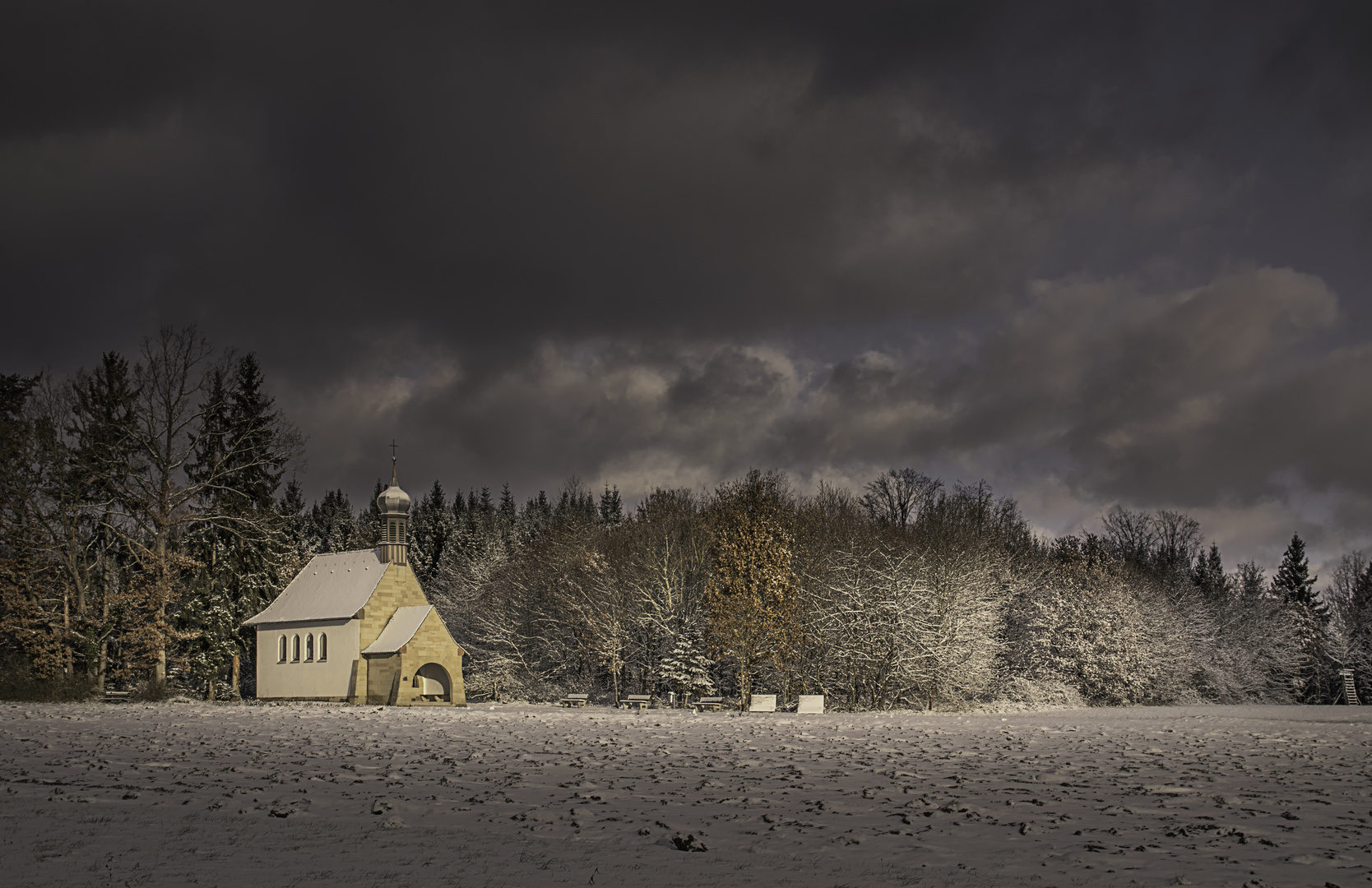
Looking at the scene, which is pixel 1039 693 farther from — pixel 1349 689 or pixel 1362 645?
pixel 1362 645

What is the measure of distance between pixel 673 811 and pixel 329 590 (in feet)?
139

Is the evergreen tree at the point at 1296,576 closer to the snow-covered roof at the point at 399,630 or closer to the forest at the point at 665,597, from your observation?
the forest at the point at 665,597

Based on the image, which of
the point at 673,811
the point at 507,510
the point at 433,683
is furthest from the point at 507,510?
the point at 673,811

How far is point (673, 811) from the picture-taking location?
36.8ft

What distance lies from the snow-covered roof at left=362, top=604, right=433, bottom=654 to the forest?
746 centimetres

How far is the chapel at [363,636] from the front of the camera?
45.1m

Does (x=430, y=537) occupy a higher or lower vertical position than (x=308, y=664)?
higher

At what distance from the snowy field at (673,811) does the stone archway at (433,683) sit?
24.2 meters

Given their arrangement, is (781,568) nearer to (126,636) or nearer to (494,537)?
(126,636)

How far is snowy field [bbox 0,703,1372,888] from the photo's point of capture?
818 centimetres

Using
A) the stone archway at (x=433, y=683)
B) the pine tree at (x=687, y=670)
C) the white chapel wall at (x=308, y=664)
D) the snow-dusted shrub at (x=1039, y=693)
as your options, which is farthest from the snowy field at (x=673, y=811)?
the snow-dusted shrub at (x=1039, y=693)

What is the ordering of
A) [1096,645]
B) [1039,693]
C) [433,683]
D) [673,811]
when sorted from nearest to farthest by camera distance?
[673,811]
[1039,693]
[1096,645]
[433,683]

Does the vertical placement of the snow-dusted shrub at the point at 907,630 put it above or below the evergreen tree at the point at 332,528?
below

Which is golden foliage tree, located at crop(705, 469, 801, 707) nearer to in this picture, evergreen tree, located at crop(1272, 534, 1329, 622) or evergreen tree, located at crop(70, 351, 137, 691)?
evergreen tree, located at crop(70, 351, 137, 691)
